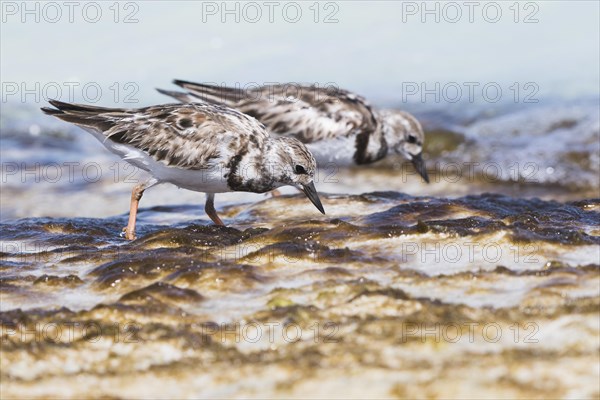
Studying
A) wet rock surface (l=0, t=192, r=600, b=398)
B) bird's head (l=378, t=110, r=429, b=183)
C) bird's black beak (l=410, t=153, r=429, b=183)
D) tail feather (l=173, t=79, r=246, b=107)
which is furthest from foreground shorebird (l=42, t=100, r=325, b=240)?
bird's black beak (l=410, t=153, r=429, b=183)

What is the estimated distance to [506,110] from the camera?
15.7 m

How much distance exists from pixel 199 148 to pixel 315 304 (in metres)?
2.63

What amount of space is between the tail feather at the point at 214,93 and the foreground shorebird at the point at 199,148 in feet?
8.41

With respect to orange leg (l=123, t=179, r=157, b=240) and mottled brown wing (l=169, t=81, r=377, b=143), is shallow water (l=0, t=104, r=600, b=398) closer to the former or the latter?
orange leg (l=123, t=179, r=157, b=240)

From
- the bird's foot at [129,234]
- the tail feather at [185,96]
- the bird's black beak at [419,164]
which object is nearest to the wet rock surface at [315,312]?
the bird's foot at [129,234]

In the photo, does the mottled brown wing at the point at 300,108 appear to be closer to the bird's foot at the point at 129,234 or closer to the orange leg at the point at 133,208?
the orange leg at the point at 133,208

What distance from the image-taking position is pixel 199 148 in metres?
6.59

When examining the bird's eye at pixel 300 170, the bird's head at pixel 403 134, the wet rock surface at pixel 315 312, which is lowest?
the wet rock surface at pixel 315 312

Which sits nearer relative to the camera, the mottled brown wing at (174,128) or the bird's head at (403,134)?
the mottled brown wing at (174,128)

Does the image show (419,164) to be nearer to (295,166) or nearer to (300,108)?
(300,108)

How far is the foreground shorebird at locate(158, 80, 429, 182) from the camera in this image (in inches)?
368

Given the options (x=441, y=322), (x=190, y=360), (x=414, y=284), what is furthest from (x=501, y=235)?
(x=190, y=360)

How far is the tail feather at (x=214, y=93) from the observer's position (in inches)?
380

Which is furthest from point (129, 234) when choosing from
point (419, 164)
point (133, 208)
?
point (419, 164)
